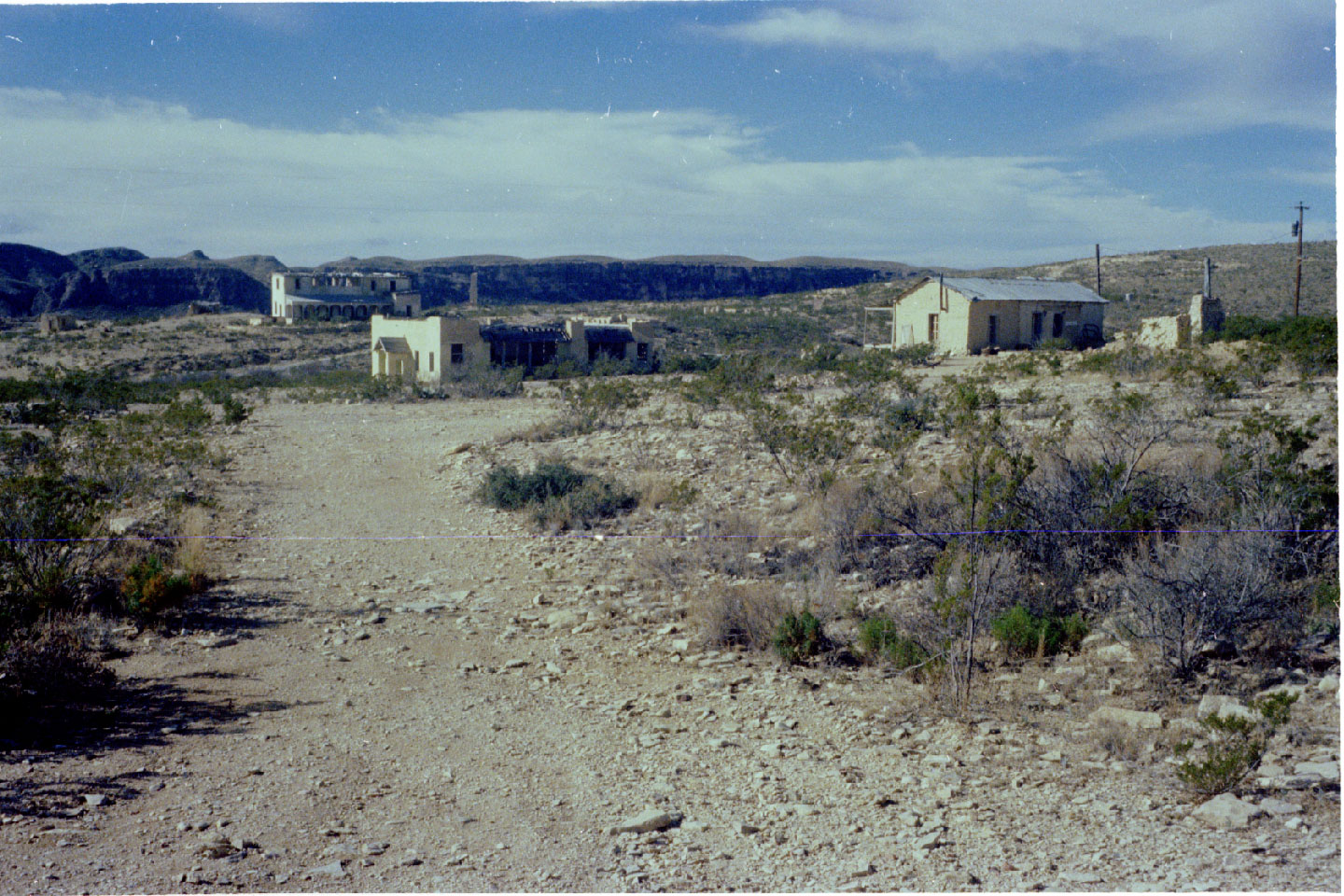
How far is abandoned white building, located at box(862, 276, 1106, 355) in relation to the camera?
103 ft

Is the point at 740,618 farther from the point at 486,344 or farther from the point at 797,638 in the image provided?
the point at 486,344

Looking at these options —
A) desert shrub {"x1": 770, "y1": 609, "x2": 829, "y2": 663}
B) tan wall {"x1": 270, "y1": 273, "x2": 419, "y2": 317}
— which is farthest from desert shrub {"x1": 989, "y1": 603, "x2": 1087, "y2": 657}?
tan wall {"x1": 270, "y1": 273, "x2": 419, "y2": 317}

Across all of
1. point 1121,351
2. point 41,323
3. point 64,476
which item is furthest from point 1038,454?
point 41,323

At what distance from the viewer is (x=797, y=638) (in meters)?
7.35

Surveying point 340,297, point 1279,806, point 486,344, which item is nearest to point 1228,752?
point 1279,806

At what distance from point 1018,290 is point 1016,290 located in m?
0.08

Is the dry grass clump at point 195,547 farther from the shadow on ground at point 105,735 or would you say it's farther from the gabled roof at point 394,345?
the gabled roof at point 394,345

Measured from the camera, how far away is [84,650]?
289 inches

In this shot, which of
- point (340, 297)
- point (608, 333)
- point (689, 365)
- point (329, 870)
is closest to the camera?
point (329, 870)

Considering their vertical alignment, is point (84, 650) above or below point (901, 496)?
below

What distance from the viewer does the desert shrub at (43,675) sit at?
245 inches

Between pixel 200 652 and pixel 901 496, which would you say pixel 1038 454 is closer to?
pixel 901 496

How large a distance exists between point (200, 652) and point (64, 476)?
6.52 meters

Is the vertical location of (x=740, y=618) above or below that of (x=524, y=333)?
below
